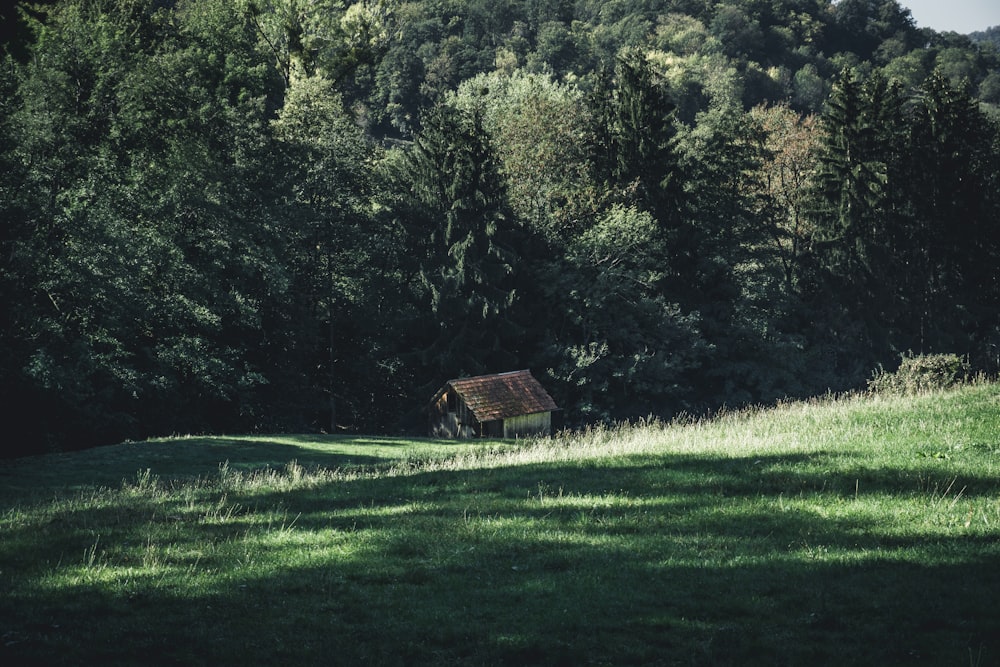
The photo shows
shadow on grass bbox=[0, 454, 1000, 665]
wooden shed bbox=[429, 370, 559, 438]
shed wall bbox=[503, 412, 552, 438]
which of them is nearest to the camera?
shadow on grass bbox=[0, 454, 1000, 665]

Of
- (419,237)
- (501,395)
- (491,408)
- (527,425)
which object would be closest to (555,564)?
(491,408)

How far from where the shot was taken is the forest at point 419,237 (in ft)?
131

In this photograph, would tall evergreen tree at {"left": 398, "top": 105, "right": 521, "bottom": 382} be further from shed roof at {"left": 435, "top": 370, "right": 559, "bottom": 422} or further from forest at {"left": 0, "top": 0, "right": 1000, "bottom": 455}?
shed roof at {"left": 435, "top": 370, "right": 559, "bottom": 422}

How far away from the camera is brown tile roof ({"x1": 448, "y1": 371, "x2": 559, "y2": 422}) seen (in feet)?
153

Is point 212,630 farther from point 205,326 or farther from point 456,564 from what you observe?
point 205,326

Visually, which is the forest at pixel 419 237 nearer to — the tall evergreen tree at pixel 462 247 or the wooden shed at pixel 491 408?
the tall evergreen tree at pixel 462 247

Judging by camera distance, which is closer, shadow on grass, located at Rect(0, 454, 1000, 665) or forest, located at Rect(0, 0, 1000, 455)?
shadow on grass, located at Rect(0, 454, 1000, 665)

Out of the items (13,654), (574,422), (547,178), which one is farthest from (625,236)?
(13,654)

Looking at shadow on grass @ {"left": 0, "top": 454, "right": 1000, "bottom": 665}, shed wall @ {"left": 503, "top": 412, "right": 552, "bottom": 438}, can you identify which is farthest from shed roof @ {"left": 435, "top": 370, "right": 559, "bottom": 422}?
shadow on grass @ {"left": 0, "top": 454, "right": 1000, "bottom": 665}

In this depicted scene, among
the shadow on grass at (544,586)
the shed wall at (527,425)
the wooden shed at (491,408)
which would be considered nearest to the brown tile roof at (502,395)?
the wooden shed at (491,408)

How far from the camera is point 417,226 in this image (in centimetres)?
5509

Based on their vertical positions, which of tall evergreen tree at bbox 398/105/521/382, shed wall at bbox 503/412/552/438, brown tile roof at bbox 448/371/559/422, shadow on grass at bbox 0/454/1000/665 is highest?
tall evergreen tree at bbox 398/105/521/382

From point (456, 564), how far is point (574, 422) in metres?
44.5

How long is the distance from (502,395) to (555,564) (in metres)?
37.0
